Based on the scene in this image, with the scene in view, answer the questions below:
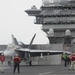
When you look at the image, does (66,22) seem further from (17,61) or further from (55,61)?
(17,61)

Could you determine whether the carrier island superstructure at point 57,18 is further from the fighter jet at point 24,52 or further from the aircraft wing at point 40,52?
the fighter jet at point 24,52

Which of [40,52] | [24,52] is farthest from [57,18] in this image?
[24,52]

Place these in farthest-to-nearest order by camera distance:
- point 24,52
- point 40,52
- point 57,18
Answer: point 57,18 < point 40,52 < point 24,52

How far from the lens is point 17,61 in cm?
2977

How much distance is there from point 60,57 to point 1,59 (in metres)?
20.0

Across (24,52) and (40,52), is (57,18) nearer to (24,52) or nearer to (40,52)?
(40,52)

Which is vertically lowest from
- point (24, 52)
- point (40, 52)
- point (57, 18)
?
point (40, 52)

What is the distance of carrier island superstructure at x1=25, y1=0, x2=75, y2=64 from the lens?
8712cm

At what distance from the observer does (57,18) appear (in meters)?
87.6

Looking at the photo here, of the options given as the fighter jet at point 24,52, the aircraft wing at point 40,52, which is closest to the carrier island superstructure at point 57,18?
the aircraft wing at point 40,52

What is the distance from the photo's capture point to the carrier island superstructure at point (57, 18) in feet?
286

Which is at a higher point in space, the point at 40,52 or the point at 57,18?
the point at 57,18

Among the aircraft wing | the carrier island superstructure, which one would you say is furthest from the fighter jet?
the carrier island superstructure

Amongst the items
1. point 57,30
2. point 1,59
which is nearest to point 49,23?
point 57,30
